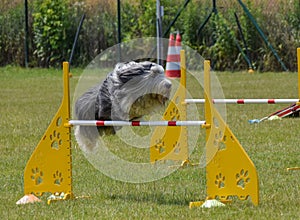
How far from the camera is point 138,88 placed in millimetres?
6055

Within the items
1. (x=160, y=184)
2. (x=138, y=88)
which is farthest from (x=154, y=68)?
(x=160, y=184)

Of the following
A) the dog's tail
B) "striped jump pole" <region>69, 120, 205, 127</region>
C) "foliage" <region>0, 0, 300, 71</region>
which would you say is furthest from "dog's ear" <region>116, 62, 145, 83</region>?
"foliage" <region>0, 0, 300, 71</region>

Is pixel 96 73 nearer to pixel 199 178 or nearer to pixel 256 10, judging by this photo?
pixel 199 178

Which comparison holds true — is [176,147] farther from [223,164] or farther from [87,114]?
[223,164]

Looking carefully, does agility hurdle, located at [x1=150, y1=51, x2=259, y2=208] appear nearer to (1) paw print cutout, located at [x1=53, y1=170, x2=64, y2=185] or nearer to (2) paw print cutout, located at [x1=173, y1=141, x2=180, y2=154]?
(1) paw print cutout, located at [x1=53, y1=170, x2=64, y2=185]

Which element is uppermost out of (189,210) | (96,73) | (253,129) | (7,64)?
(96,73)

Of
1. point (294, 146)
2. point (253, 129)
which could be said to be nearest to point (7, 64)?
point (253, 129)

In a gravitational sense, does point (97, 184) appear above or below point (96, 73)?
below

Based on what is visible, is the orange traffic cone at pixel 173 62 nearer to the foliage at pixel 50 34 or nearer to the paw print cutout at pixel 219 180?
the foliage at pixel 50 34

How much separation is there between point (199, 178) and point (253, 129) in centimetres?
337

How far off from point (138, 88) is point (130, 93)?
8 centimetres

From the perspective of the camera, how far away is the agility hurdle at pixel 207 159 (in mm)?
5621

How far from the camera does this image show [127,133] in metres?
8.07

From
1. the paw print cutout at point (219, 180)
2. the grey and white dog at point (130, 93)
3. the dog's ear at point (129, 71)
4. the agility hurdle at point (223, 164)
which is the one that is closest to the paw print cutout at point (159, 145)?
the grey and white dog at point (130, 93)
